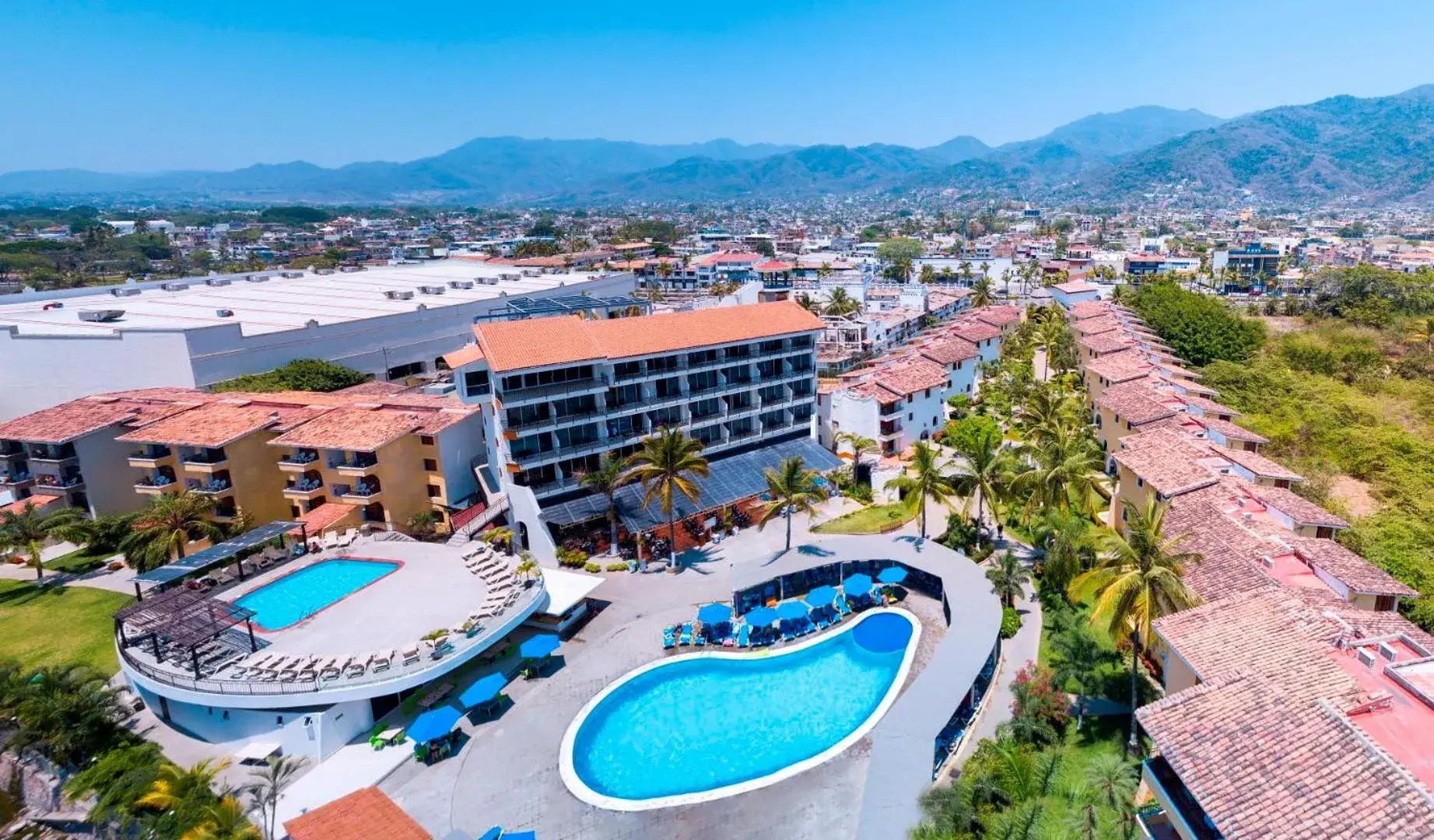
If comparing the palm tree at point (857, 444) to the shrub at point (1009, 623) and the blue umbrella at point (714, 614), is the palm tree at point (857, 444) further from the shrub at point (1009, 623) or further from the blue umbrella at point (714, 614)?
the blue umbrella at point (714, 614)

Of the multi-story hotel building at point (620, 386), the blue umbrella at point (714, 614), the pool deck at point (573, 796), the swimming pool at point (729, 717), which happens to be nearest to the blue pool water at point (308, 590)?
the multi-story hotel building at point (620, 386)

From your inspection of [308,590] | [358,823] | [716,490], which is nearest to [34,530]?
[308,590]

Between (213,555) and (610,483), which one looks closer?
(213,555)

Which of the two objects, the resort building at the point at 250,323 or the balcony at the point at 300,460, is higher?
the resort building at the point at 250,323

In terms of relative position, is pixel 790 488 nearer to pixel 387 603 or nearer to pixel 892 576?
pixel 892 576

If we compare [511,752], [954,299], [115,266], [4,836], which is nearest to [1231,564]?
[511,752]

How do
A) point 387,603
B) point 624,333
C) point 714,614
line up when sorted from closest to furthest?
1. point 387,603
2. point 714,614
3. point 624,333
